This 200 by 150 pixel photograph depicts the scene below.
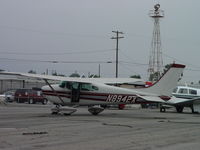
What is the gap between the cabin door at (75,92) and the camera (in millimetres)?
23734

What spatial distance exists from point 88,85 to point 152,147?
13.7m

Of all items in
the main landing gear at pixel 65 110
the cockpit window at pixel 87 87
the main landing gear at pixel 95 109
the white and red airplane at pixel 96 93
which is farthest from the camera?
the cockpit window at pixel 87 87

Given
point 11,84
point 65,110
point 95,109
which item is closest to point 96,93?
point 95,109

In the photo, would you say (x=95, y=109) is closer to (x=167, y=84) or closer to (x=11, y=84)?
(x=167, y=84)

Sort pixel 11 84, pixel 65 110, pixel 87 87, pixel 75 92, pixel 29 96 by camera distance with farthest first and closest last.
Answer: pixel 11 84, pixel 29 96, pixel 87 87, pixel 75 92, pixel 65 110

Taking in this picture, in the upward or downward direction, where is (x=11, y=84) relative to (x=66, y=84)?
downward

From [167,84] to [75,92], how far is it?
5.86 metres

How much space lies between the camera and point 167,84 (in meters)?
24.0

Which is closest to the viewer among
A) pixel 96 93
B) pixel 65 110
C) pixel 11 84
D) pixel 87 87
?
pixel 65 110

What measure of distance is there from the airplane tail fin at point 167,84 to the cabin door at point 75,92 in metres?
4.12

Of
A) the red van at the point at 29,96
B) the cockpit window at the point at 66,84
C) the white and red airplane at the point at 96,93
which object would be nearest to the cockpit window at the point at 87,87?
the white and red airplane at the point at 96,93

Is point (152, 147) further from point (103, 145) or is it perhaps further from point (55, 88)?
point (55, 88)

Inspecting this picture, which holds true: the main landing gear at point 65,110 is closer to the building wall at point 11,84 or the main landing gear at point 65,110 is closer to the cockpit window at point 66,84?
the cockpit window at point 66,84

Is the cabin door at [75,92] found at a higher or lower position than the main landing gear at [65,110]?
higher
